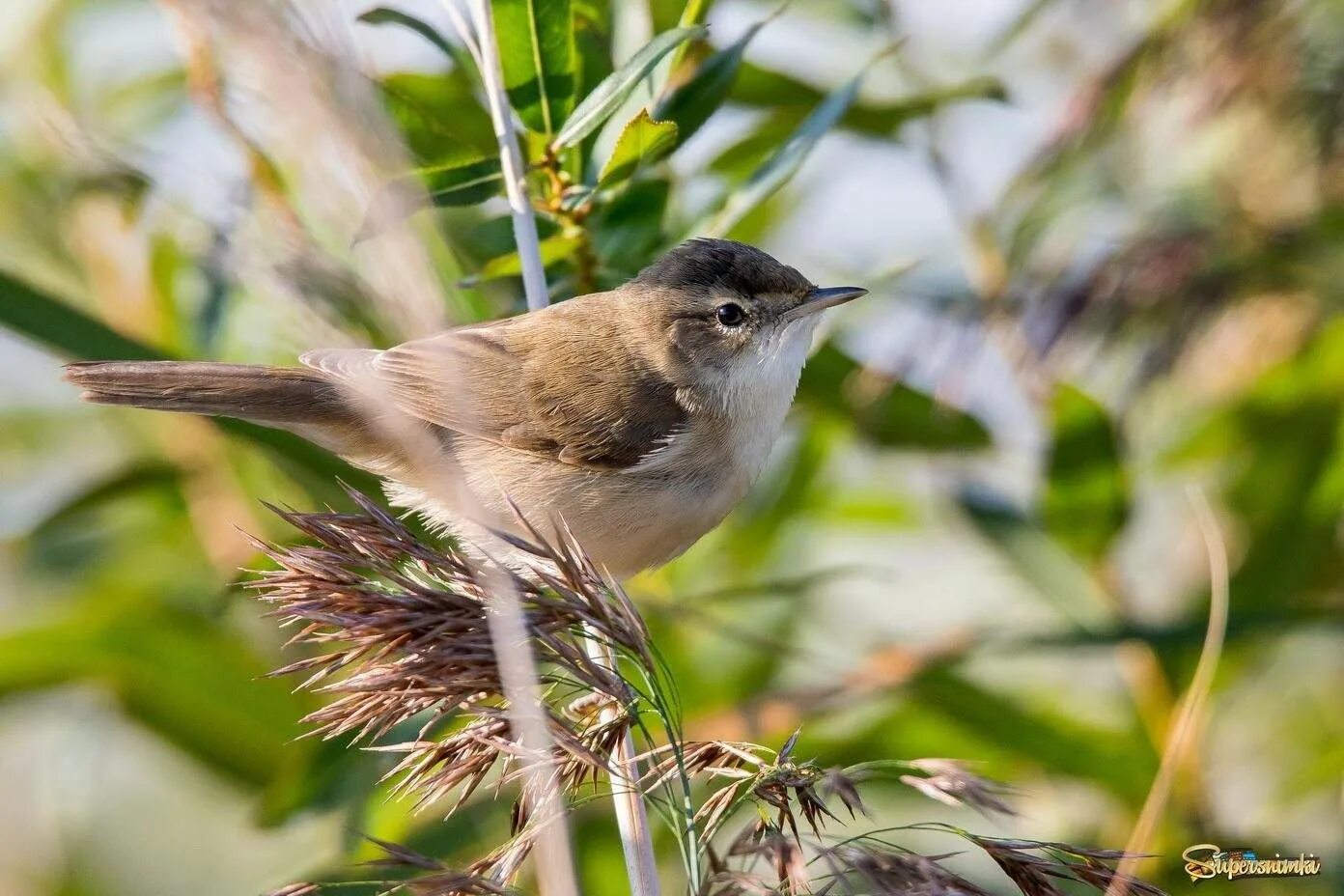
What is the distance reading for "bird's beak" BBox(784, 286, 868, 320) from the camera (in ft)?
8.65

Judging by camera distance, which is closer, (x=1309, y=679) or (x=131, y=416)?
(x=1309, y=679)

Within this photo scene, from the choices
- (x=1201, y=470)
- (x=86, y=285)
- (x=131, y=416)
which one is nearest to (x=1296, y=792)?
(x=1201, y=470)

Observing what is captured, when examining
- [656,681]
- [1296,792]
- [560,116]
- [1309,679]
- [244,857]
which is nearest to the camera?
[656,681]

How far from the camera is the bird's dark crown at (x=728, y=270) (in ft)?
9.29

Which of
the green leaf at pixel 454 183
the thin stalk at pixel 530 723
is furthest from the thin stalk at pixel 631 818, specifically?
the green leaf at pixel 454 183

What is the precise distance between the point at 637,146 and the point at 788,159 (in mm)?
343

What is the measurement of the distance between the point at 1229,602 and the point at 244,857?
2438mm

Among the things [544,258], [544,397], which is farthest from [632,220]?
[544,397]

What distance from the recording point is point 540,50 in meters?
2.01

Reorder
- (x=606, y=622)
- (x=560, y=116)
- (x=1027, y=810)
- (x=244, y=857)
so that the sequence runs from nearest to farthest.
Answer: (x=606, y=622) < (x=560, y=116) < (x=1027, y=810) < (x=244, y=857)

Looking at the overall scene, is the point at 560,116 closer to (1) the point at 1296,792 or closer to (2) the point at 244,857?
(1) the point at 1296,792

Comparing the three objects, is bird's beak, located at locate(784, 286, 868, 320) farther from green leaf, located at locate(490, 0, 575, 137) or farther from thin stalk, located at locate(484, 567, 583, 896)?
thin stalk, located at locate(484, 567, 583, 896)

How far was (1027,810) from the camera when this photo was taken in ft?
9.62

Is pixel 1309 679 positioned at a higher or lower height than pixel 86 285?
lower
